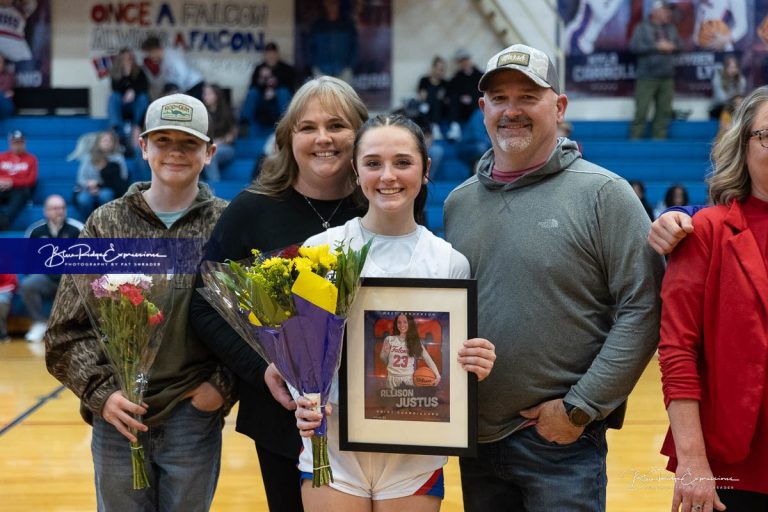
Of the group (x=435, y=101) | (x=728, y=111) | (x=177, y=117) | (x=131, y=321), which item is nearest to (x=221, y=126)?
(x=435, y=101)

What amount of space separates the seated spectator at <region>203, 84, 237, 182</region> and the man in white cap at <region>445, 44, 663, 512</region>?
900cm

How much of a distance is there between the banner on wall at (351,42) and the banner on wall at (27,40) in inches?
138

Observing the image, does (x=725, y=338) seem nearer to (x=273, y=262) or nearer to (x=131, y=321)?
(x=273, y=262)

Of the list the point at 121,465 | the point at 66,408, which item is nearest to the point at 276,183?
the point at 121,465

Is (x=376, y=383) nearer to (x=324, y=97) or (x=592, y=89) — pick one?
(x=324, y=97)

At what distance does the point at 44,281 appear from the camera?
8398mm

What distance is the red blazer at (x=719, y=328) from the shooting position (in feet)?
6.47

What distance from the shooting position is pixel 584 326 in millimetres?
2266

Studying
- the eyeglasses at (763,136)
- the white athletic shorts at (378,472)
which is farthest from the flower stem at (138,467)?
the eyeglasses at (763,136)

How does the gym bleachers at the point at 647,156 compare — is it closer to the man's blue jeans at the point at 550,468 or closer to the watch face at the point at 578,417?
the man's blue jeans at the point at 550,468

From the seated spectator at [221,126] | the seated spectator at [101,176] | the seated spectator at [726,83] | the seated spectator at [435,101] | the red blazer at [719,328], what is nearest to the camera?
the red blazer at [719,328]

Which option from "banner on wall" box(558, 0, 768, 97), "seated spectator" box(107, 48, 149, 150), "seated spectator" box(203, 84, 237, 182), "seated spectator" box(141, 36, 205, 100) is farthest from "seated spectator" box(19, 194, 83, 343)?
"banner on wall" box(558, 0, 768, 97)

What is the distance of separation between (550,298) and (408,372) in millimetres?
401

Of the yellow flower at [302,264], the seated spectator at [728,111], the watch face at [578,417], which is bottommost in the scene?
the watch face at [578,417]
